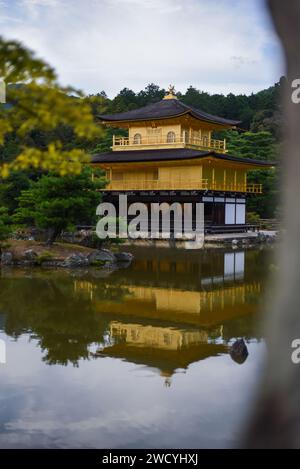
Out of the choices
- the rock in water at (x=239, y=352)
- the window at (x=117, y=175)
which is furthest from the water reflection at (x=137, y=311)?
the window at (x=117, y=175)

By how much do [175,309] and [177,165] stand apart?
63.5ft

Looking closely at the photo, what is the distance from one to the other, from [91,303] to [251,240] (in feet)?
55.6

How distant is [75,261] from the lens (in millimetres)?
18938

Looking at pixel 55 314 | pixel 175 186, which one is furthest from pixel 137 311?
pixel 175 186

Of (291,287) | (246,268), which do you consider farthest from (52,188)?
(291,287)

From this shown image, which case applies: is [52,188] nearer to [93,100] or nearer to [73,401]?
[73,401]

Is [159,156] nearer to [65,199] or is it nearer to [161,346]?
[65,199]

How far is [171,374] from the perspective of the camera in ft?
25.5

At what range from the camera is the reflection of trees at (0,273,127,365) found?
30.2 ft

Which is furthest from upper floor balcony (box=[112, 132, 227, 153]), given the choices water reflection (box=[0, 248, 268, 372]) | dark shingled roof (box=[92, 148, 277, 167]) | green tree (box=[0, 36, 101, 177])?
green tree (box=[0, 36, 101, 177])

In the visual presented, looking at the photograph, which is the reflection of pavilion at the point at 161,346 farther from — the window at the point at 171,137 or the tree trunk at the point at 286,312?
the window at the point at 171,137

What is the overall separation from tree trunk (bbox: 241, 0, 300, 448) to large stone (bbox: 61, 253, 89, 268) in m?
16.7

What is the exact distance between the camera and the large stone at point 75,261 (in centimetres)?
1880

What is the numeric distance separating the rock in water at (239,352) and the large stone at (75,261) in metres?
10.7
